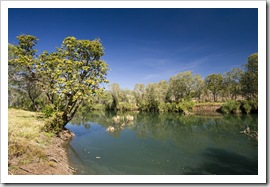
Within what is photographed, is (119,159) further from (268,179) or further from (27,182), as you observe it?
(268,179)

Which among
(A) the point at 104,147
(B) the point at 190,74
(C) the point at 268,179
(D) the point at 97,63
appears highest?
(B) the point at 190,74

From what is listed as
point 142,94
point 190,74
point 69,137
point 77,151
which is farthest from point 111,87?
point 77,151

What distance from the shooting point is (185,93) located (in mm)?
67625

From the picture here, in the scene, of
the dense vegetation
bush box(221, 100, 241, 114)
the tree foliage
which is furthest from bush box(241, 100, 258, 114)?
the tree foliage

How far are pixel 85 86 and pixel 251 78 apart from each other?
4803cm

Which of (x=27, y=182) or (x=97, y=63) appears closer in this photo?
(x=27, y=182)

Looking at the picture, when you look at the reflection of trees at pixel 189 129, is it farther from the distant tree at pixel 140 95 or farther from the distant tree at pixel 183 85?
the distant tree at pixel 140 95

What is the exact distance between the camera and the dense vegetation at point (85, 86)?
665 inches

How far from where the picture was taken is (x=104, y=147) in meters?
16.3

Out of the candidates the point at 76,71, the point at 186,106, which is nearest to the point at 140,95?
the point at 186,106

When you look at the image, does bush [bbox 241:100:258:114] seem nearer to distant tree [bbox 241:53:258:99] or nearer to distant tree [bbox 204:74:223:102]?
distant tree [bbox 241:53:258:99]

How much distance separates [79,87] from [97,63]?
10.3ft

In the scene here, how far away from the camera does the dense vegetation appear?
16.9 meters

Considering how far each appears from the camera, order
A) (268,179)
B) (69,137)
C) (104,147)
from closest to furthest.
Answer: (268,179), (104,147), (69,137)
